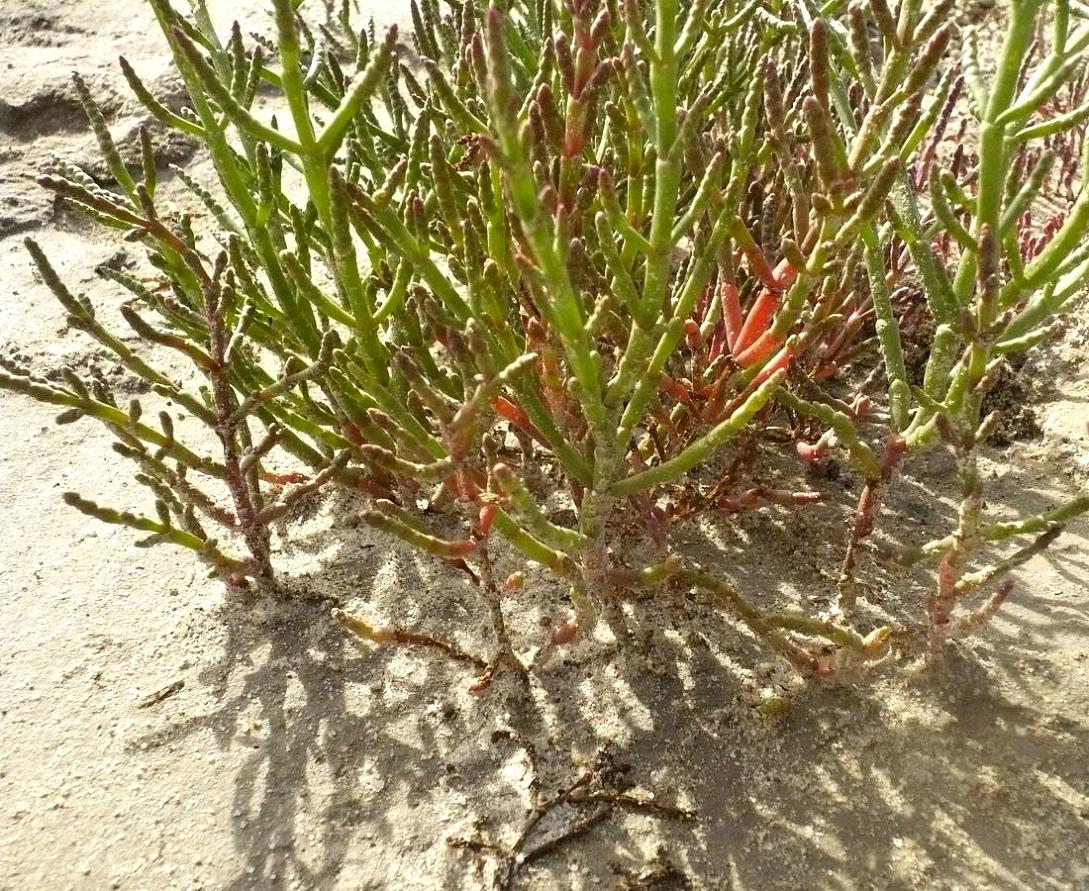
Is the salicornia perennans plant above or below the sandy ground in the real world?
above

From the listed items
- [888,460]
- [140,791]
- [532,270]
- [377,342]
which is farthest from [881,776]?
[140,791]

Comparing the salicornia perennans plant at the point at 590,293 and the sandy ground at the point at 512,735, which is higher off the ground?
the salicornia perennans plant at the point at 590,293

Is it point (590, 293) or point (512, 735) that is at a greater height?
point (590, 293)

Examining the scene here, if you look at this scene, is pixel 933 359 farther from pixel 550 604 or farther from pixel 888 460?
pixel 550 604

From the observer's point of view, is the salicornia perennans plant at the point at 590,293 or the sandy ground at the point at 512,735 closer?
the salicornia perennans plant at the point at 590,293

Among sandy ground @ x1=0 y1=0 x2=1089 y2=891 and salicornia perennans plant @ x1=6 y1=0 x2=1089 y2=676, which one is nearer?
salicornia perennans plant @ x1=6 y1=0 x2=1089 y2=676

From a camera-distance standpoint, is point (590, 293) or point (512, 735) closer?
point (512, 735)
